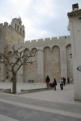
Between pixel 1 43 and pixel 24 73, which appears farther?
pixel 1 43

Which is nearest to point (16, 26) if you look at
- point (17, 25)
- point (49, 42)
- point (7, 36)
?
point (17, 25)

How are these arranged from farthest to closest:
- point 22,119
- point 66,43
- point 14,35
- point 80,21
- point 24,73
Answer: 1. point 14,35
2. point 24,73
3. point 66,43
4. point 80,21
5. point 22,119

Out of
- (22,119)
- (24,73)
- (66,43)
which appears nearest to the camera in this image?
(22,119)

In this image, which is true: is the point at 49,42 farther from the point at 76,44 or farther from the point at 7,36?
the point at 76,44

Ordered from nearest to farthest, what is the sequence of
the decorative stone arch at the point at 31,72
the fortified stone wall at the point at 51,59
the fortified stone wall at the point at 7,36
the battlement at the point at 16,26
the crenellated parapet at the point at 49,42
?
the fortified stone wall at the point at 51,59, the crenellated parapet at the point at 49,42, the decorative stone arch at the point at 31,72, the fortified stone wall at the point at 7,36, the battlement at the point at 16,26

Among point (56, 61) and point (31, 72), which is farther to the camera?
point (31, 72)

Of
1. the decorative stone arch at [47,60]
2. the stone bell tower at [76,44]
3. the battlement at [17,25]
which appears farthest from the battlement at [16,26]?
the stone bell tower at [76,44]

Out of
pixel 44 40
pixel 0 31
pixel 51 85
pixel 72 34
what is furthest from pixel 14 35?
pixel 72 34

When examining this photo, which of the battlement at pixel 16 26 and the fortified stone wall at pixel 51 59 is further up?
the battlement at pixel 16 26

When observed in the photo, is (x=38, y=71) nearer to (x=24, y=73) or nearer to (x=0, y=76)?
(x=24, y=73)

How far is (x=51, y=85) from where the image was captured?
604 inches

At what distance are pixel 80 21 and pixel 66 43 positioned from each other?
59.7 ft

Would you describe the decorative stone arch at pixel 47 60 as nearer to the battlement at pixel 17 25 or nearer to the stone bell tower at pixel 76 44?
the battlement at pixel 17 25

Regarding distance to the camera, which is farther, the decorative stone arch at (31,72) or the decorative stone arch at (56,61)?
the decorative stone arch at (31,72)
